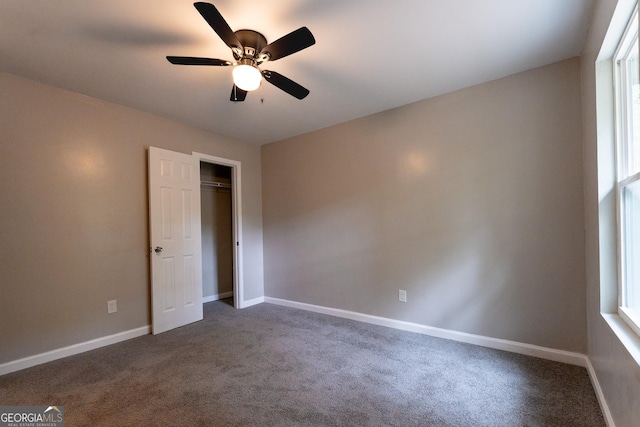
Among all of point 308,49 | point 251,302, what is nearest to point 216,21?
point 308,49

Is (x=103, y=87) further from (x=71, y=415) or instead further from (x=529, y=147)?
(x=529, y=147)

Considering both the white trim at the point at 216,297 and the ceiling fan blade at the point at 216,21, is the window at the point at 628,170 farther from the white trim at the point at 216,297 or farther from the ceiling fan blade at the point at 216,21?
the white trim at the point at 216,297

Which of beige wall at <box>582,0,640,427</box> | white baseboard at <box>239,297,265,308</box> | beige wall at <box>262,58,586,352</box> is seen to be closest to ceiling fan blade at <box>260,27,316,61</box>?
beige wall at <box>582,0,640,427</box>

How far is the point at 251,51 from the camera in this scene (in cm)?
188

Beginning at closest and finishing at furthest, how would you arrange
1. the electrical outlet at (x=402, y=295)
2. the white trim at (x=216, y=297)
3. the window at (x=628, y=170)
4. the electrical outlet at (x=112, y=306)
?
1. the window at (x=628, y=170)
2. the electrical outlet at (x=112, y=306)
3. the electrical outlet at (x=402, y=295)
4. the white trim at (x=216, y=297)

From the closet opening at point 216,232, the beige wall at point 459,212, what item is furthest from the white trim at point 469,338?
the closet opening at point 216,232

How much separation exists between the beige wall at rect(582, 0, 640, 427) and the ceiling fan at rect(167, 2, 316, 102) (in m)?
1.57

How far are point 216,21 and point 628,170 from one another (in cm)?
239

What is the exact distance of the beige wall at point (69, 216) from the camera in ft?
7.68

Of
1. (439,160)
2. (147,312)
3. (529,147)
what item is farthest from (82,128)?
(529,147)

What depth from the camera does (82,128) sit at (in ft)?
8.93

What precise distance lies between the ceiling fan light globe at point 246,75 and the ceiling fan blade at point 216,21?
0.13m

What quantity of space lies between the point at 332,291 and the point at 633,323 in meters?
2.70

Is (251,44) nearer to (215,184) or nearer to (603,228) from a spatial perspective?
(603,228)
